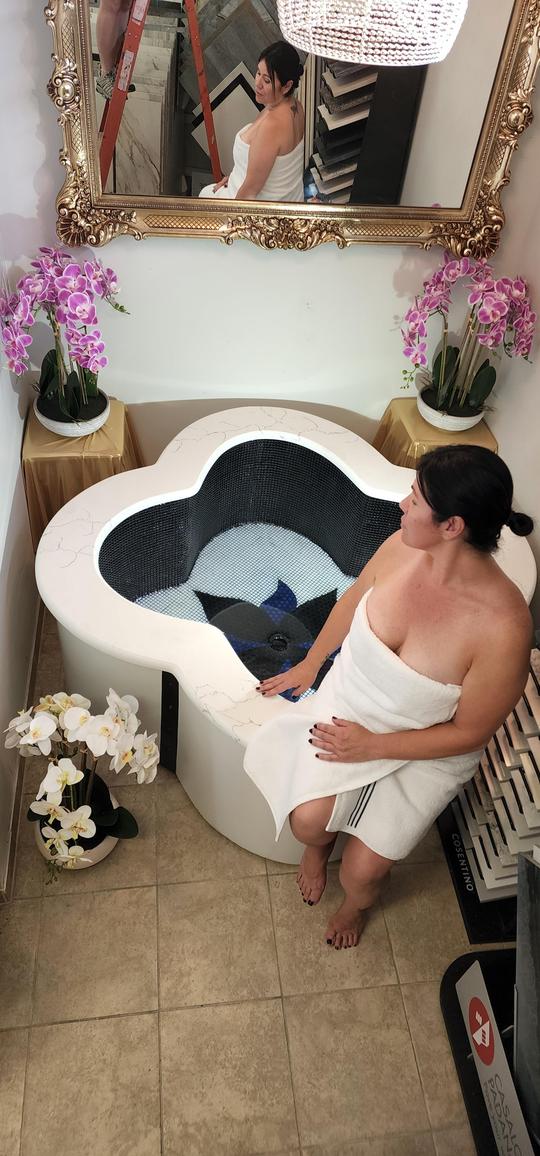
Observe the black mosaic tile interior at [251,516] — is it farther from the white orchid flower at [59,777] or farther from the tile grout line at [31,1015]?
the tile grout line at [31,1015]

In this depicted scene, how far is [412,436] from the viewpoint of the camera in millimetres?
2605

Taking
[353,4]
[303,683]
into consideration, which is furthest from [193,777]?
[353,4]

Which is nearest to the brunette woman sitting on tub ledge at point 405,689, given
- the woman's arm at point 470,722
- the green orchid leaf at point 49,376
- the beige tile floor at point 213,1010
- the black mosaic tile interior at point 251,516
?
the woman's arm at point 470,722

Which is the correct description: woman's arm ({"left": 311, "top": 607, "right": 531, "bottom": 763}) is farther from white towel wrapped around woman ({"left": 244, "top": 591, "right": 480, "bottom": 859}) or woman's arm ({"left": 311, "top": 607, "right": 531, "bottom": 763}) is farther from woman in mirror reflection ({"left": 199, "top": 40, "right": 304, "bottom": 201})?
woman in mirror reflection ({"left": 199, "top": 40, "right": 304, "bottom": 201})

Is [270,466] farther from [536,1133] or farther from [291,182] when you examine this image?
[536,1133]

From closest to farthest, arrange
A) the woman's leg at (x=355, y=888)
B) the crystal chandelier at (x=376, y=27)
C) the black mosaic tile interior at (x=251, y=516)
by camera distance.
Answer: the crystal chandelier at (x=376, y=27)
the woman's leg at (x=355, y=888)
the black mosaic tile interior at (x=251, y=516)

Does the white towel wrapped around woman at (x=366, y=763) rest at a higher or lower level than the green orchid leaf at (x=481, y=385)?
lower

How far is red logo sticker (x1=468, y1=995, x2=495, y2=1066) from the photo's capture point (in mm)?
1759

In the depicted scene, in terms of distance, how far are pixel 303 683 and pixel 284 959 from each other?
A: 684mm

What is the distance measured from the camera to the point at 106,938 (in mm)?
2016

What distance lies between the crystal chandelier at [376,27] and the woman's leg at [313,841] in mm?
1587

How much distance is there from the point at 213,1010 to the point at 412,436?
1.72m

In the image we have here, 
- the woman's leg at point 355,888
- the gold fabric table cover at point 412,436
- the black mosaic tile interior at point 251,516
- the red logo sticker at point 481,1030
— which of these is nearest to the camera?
the red logo sticker at point 481,1030

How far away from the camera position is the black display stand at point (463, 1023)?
70.2 inches
